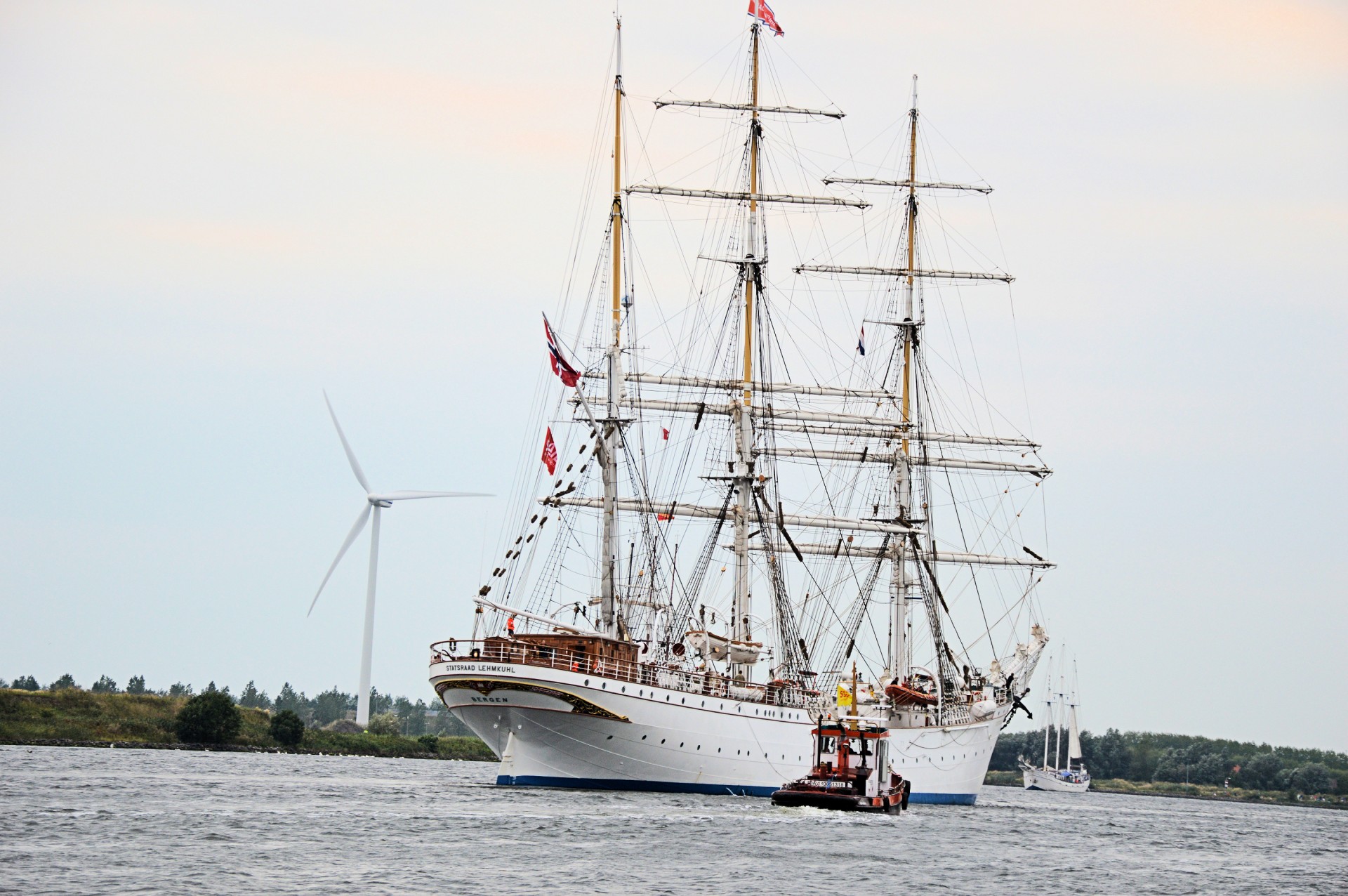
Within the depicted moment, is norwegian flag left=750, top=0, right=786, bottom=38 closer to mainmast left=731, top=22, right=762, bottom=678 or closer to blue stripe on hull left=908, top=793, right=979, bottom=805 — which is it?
mainmast left=731, top=22, right=762, bottom=678

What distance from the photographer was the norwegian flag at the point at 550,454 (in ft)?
288

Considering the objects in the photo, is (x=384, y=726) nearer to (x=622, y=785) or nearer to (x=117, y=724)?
(x=117, y=724)

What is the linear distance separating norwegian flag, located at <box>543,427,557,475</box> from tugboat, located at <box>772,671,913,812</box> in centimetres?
1978

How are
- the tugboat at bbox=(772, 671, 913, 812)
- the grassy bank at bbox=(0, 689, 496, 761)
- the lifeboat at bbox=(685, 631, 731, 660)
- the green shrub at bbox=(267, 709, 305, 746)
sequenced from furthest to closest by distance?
the green shrub at bbox=(267, 709, 305, 746) < the grassy bank at bbox=(0, 689, 496, 761) < the lifeboat at bbox=(685, 631, 731, 660) < the tugboat at bbox=(772, 671, 913, 812)

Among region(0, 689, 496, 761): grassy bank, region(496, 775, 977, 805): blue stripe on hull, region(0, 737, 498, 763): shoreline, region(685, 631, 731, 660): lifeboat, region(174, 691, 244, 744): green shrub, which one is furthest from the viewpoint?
region(174, 691, 244, 744): green shrub

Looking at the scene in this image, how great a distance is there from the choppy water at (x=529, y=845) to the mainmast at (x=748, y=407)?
1893cm

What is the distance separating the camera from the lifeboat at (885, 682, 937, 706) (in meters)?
106

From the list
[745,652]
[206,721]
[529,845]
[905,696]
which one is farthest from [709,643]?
[206,721]

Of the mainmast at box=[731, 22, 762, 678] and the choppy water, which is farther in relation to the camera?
the mainmast at box=[731, 22, 762, 678]

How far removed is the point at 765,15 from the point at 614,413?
95.1 feet

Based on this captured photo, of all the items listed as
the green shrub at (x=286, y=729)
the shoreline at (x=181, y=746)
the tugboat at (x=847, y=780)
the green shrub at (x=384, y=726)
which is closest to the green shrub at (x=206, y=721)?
the shoreline at (x=181, y=746)

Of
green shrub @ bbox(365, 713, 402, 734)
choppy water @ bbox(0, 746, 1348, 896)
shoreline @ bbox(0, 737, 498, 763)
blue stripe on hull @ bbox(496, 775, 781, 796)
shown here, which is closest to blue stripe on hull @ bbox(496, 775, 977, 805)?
blue stripe on hull @ bbox(496, 775, 781, 796)

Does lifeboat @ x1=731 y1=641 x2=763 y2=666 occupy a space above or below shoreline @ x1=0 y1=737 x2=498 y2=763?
above

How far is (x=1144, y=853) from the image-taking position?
81.0 metres
